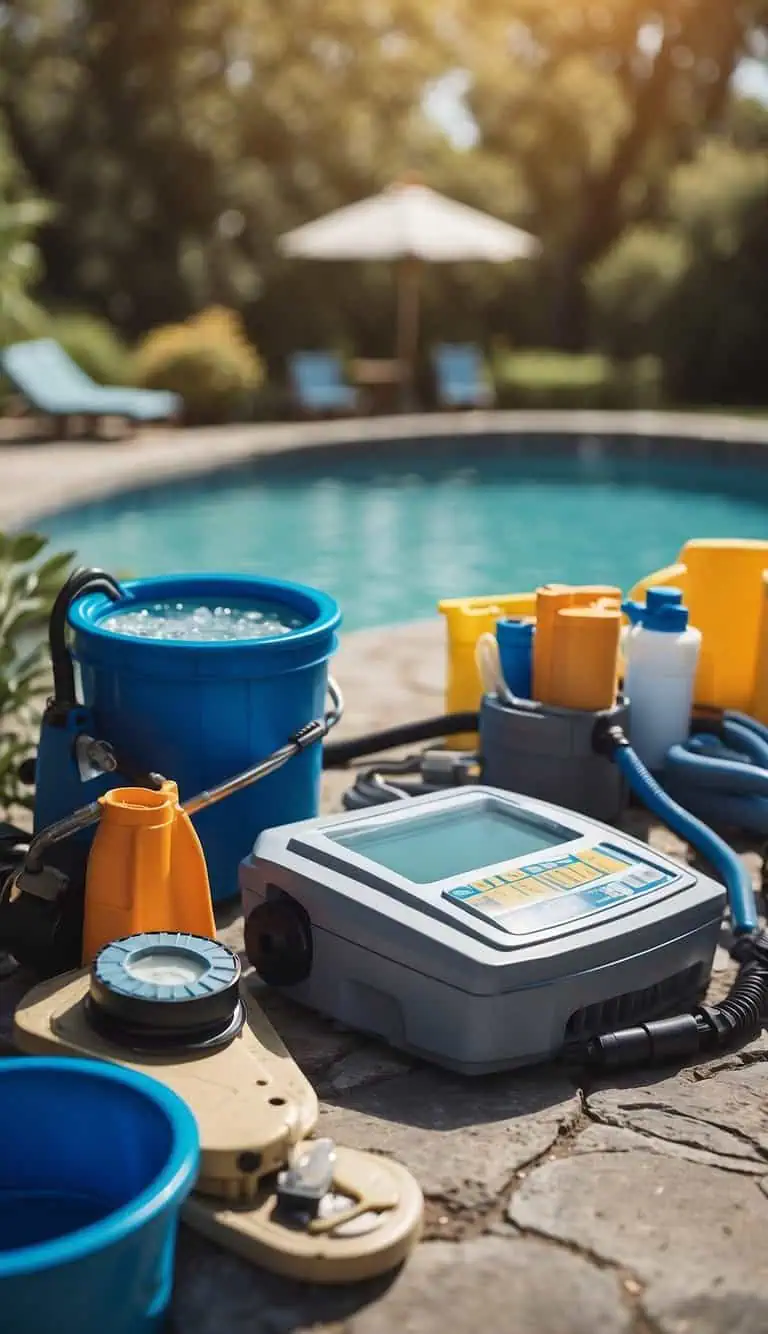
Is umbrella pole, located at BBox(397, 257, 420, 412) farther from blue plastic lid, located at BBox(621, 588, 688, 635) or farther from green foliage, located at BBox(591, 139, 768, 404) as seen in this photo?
blue plastic lid, located at BBox(621, 588, 688, 635)

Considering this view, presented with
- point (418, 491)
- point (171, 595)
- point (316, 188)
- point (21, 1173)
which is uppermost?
point (316, 188)

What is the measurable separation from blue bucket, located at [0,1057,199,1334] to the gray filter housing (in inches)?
26.9

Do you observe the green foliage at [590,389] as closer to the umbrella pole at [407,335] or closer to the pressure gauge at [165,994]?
the umbrella pole at [407,335]

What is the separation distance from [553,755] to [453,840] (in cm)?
70

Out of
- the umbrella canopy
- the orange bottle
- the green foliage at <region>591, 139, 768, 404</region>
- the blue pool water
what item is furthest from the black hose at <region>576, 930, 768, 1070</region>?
the green foliage at <region>591, 139, 768, 404</region>

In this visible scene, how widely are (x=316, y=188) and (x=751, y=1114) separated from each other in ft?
64.1

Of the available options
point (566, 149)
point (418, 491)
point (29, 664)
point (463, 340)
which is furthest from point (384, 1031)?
point (566, 149)

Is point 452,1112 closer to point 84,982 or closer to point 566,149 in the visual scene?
point 84,982

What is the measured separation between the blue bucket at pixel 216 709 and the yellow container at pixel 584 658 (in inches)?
25.1

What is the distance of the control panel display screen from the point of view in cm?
294

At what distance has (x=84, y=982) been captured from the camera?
267 cm

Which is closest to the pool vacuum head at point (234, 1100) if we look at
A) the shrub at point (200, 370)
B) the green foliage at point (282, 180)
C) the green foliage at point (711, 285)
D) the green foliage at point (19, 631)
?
the green foliage at point (19, 631)

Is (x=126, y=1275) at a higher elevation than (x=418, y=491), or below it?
higher

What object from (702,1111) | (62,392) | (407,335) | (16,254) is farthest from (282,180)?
(702,1111)
